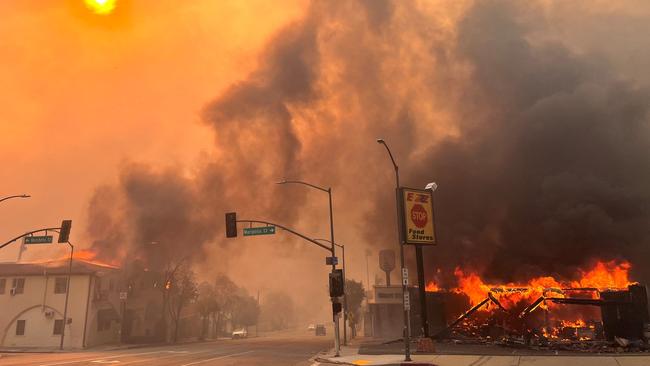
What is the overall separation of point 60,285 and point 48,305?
6.32 ft

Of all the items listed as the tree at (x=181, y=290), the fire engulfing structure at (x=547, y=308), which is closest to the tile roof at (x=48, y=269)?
the tree at (x=181, y=290)

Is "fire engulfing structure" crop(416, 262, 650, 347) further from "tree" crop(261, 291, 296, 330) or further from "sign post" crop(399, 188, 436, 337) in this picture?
"tree" crop(261, 291, 296, 330)

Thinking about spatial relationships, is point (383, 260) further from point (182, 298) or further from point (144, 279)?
point (144, 279)

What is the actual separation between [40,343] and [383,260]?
42.3 meters

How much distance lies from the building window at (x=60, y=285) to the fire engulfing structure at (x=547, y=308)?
32407mm

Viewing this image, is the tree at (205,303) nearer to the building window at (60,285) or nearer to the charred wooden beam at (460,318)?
the building window at (60,285)

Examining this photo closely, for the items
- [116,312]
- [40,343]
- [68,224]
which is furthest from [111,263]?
[68,224]

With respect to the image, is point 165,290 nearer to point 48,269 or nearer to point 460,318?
point 48,269

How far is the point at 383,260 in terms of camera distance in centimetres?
6806

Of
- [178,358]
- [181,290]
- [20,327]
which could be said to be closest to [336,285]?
[178,358]

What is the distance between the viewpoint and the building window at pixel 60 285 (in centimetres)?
4329

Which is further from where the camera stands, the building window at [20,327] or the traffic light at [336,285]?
the building window at [20,327]

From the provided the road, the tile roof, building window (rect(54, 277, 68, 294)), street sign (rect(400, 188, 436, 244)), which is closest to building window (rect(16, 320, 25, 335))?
building window (rect(54, 277, 68, 294))

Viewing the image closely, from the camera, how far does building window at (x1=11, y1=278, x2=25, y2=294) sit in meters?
43.8
